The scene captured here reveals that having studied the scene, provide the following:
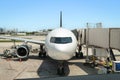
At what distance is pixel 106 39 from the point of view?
15.2m

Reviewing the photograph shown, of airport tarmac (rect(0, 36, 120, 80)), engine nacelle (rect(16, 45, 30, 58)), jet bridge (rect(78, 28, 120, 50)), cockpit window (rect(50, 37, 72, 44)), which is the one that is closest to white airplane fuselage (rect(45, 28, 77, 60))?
cockpit window (rect(50, 37, 72, 44))

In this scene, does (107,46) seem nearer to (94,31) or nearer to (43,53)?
(94,31)

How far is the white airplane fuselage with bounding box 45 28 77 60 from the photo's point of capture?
1279 centimetres

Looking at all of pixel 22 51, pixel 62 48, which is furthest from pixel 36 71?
pixel 22 51

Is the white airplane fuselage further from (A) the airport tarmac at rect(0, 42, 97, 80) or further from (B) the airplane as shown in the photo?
(A) the airport tarmac at rect(0, 42, 97, 80)

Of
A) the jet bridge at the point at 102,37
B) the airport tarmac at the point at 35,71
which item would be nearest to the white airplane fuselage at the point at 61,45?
the airport tarmac at the point at 35,71

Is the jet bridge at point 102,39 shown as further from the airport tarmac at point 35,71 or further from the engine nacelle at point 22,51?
the engine nacelle at point 22,51

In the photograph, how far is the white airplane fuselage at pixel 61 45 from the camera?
12787mm

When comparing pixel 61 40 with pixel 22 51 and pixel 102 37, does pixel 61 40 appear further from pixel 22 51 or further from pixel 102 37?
pixel 22 51

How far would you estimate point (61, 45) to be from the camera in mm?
13195

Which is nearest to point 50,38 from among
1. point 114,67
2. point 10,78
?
point 10,78

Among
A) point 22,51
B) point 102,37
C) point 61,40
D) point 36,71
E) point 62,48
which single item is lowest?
point 36,71

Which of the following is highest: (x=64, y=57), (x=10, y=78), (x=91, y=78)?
(x=91, y=78)

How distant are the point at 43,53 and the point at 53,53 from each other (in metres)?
11.4
